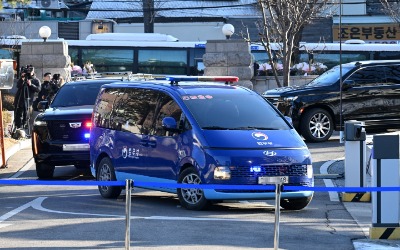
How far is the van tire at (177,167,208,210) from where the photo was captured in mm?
13117

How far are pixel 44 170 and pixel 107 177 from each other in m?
3.28

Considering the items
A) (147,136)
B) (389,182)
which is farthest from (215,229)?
(147,136)

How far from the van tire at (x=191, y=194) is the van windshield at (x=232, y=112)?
66 cm

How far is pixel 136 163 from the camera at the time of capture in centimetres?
1437

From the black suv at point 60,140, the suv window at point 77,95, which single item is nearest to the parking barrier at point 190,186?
the black suv at point 60,140

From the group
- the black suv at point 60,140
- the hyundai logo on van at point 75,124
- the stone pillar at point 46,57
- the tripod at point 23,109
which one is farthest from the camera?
the stone pillar at point 46,57

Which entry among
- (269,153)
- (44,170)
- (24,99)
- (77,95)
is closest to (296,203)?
(269,153)

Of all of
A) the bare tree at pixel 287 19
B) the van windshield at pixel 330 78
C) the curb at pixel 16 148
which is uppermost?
the bare tree at pixel 287 19

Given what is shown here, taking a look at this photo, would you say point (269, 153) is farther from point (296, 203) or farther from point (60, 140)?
point (60, 140)

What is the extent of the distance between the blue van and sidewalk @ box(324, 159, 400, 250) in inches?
30.3

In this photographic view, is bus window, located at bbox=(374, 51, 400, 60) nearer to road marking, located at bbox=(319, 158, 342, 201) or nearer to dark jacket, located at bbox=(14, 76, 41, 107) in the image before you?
dark jacket, located at bbox=(14, 76, 41, 107)

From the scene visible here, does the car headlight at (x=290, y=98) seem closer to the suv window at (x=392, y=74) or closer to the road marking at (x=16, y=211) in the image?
the suv window at (x=392, y=74)

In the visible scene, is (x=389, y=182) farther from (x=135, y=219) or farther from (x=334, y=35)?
(x=334, y=35)

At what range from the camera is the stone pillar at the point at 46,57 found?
34.9 m
